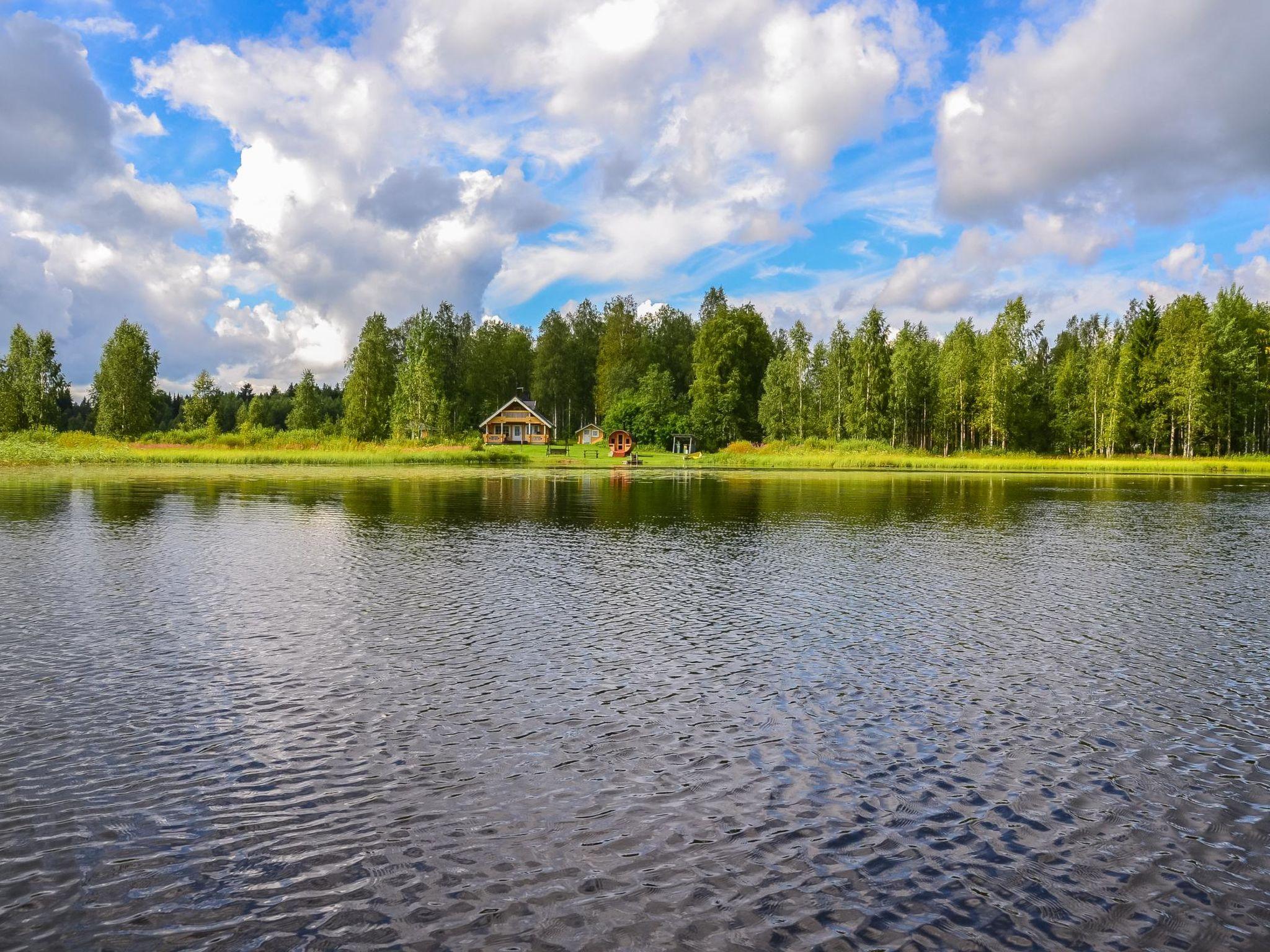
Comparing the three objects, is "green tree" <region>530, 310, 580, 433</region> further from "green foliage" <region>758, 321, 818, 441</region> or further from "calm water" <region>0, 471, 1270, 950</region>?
"calm water" <region>0, 471, 1270, 950</region>

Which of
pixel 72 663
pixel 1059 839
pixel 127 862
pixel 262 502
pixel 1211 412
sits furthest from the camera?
pixel 1211 412

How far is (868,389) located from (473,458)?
178 ft

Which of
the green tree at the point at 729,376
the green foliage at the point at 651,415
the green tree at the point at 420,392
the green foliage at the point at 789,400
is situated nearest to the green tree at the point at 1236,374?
the green foliage at the point at 789,400

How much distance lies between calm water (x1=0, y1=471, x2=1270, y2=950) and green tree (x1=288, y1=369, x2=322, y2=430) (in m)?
134

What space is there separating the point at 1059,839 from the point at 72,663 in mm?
14621

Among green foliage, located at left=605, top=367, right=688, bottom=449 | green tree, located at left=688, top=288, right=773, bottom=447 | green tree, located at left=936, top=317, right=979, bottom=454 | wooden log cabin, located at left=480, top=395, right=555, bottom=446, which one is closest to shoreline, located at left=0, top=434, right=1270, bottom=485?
green tree, located at left=936, top=317, right=979, bottom=454

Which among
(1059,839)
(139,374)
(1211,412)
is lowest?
(1059,839)

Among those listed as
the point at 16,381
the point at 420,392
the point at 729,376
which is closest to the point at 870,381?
the point at 729,376

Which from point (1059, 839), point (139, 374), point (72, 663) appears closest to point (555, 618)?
point (72, 663)

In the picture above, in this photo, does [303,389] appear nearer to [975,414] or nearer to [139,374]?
[139,374]

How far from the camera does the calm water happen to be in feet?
22.4

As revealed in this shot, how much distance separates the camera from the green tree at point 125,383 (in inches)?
4500

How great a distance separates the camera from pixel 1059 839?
816 cm

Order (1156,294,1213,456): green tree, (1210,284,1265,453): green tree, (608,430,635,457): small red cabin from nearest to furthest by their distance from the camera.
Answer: (1156,294,1213,456): green tree
(1210,284,1265,453): green tree
(608,430,635,457): small red cabin
